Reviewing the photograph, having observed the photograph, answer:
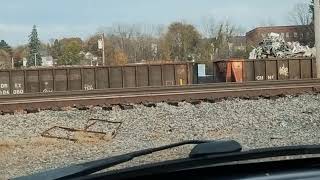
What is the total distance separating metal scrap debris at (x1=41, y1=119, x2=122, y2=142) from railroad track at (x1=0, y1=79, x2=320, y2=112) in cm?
307

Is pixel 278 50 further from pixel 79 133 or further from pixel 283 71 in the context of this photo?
pixel 79 133

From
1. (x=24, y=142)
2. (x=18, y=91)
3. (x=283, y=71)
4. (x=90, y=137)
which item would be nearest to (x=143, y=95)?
(x=90, y=137)

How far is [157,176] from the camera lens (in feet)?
6.57

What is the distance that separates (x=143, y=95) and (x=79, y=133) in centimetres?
520

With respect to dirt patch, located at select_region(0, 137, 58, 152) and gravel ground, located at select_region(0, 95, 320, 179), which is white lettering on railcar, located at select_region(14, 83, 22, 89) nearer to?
gravel ground, located at select_region(0, 95, 320, 179)

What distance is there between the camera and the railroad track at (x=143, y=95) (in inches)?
659

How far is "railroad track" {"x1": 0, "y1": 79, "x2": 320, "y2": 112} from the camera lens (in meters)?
16.8

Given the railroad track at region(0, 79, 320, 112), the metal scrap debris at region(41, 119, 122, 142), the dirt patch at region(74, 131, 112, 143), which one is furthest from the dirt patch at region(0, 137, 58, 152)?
the railroad track at region(0, 79, 320, 112)

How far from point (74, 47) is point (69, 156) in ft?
324

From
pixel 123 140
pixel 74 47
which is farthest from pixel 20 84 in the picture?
pixel 74 47

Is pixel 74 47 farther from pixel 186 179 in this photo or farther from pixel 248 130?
pixel 186 179

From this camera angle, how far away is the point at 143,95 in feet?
58.4

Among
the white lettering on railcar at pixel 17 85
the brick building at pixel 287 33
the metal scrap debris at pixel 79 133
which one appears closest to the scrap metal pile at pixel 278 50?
the white lettering on railcar at pixel 17 85

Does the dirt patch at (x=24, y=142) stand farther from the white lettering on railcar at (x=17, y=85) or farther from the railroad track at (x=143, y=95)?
the white lettering on railcar at (x=17, y=85)
